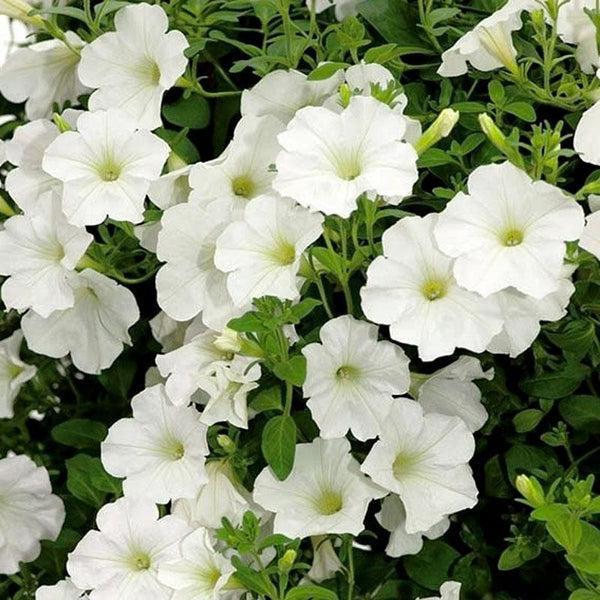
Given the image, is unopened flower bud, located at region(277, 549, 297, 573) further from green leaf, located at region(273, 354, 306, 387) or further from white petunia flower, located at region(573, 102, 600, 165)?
white petunia flower, located at region(573, 102, 600, 165)

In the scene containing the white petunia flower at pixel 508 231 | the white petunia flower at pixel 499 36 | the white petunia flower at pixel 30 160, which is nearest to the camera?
the white petunia flower at pixel 508 231

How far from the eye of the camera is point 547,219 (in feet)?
2.73

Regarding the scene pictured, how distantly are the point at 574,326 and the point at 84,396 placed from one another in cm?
52

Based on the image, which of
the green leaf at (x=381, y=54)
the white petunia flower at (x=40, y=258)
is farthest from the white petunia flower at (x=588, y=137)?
the white petunia flower at (x=40, y=258)

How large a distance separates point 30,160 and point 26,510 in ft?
0.95

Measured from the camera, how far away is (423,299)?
33.9 inches

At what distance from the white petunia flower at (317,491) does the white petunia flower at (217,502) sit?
3 cm

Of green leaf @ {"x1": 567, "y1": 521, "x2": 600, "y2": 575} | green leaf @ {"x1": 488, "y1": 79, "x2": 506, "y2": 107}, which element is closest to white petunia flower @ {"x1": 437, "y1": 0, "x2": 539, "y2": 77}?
green leaf @ {"x1": 488, "y1": 79, "x2": 506, "y2": 107}

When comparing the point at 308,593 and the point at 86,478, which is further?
the point at 86,478

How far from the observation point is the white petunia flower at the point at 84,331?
103cm

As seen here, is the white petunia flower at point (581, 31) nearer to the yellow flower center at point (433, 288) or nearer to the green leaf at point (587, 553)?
the yellow flower center at point (433, 288)

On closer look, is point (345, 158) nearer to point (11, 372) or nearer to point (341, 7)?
point (341, 7)

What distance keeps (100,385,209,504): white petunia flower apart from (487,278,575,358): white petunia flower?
23 cm

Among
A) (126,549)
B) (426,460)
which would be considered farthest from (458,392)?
(126,549)
